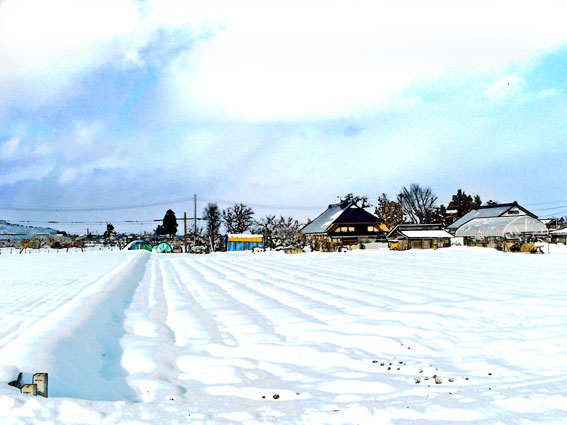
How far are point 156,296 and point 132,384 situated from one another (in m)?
5.81

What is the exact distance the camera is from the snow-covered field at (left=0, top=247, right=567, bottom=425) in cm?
311

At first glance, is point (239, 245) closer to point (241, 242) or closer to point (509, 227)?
point (241, 242)

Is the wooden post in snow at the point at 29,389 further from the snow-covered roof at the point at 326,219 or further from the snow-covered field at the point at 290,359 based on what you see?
the snow-covered roof at the point at 326,219

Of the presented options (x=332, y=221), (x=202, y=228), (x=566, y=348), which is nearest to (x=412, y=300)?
(x=566, y=348)

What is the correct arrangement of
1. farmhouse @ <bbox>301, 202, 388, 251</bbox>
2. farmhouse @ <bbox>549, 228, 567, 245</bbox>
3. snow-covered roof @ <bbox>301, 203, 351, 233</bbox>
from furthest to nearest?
farmhouse @ <bbox>549, 228, 567, 245</bbox> < snow-covered roof @ <bbox>301, 203, 351, 233</bbox> < farmhouse @ <bbox>301, 202, 388, 251</bbox>

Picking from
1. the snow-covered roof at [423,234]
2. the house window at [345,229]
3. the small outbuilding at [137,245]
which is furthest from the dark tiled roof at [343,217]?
the small outbuilding at [137,245]

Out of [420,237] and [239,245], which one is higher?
[420,237]

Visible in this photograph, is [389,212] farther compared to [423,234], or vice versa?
[389,212]

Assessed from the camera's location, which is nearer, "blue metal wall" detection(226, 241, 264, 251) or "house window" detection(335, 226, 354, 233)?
"blue metal wall" detection(226, 241, 264, 251)

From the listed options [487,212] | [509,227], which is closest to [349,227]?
[509,227]

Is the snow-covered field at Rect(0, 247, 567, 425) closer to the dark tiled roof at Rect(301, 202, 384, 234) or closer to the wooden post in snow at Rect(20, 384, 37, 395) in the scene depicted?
the wooden post in snow at Rect(20, 384, 37, 395)

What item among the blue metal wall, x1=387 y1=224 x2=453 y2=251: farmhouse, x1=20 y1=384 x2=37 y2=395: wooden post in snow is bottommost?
x1=20 y1=384 x2=37 y2=395: wooden post in snow

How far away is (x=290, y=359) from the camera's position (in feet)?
16.0

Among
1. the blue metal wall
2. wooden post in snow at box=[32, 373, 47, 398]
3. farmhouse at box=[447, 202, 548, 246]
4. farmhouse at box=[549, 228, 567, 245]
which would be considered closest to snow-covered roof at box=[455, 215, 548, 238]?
farmhouse at box=[447, 202, 548, 246]
